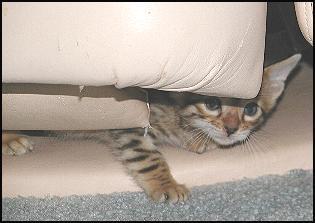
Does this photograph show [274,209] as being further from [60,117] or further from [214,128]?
[60,117]

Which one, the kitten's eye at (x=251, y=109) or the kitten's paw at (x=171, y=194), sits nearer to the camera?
the kitten's paw at (x=171, y=194)

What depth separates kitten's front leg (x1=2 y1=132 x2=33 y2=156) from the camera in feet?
5.28

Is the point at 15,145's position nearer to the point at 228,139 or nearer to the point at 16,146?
the point at 16,146

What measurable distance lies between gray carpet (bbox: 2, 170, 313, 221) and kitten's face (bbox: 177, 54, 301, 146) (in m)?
0.18

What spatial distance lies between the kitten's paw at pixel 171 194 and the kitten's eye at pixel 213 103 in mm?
241

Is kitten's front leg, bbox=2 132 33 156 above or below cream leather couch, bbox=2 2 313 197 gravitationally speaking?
below

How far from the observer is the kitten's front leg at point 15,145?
5.28 ft

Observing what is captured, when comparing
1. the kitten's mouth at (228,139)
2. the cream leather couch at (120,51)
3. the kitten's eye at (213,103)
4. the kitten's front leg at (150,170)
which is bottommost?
the kitten's front leg at (150,170)

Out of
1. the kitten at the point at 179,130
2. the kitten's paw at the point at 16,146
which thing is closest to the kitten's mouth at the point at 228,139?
the kitten at the point at 179,130

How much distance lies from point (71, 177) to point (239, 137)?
0.48 meters

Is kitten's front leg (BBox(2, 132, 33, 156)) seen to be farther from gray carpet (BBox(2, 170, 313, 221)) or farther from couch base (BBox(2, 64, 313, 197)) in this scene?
gray carpet (BBox(2, 170, 313, 221))

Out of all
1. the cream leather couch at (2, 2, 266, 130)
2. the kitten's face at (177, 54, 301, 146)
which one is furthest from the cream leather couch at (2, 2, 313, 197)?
the kitten's face at (177, 54, 301, 146)

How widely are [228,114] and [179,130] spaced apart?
16 cm

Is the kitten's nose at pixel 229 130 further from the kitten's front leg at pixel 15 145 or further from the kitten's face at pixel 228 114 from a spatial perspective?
the kitten's front leg at pixel 15 145
